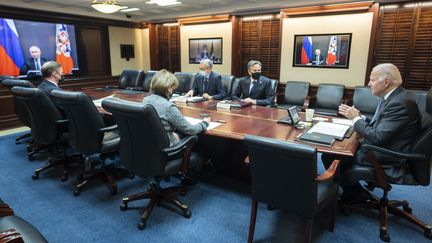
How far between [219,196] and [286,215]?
651 mm

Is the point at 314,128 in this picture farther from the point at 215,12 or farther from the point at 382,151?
the point at 215,12

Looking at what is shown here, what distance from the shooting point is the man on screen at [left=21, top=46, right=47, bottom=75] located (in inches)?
222

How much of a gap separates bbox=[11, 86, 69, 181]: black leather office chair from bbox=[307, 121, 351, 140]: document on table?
2531 millimetres

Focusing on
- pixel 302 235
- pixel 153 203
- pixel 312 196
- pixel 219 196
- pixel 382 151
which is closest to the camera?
pixel 312 196

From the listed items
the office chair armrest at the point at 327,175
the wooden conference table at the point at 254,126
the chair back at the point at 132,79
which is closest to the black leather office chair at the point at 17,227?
the wooden conference table at the point at 254,126

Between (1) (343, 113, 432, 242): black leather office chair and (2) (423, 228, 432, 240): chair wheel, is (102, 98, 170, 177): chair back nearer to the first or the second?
(1) (343, 113, 432, 242): black leather office chair

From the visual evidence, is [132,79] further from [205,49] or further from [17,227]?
[17,227]

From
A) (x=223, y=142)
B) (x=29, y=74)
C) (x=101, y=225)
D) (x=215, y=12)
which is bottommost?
(x=101, y=225)

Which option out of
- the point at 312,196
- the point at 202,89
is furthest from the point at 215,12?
the point at 312,196

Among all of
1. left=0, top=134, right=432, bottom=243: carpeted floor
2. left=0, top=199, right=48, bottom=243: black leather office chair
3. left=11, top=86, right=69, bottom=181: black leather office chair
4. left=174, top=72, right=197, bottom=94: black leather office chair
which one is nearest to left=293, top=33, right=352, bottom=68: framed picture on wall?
Result: left=174, top=72, right=197, bottom=94: black leather office chair

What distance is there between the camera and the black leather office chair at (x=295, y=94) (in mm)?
4961

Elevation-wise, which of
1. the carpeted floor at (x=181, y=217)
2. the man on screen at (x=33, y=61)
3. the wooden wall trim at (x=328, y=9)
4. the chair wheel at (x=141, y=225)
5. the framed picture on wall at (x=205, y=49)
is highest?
the wooden wall trim at (x=328, y=9)

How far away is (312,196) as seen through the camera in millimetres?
1563

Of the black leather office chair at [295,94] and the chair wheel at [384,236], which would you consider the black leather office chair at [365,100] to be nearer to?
the black leather office chair at [295,94]
